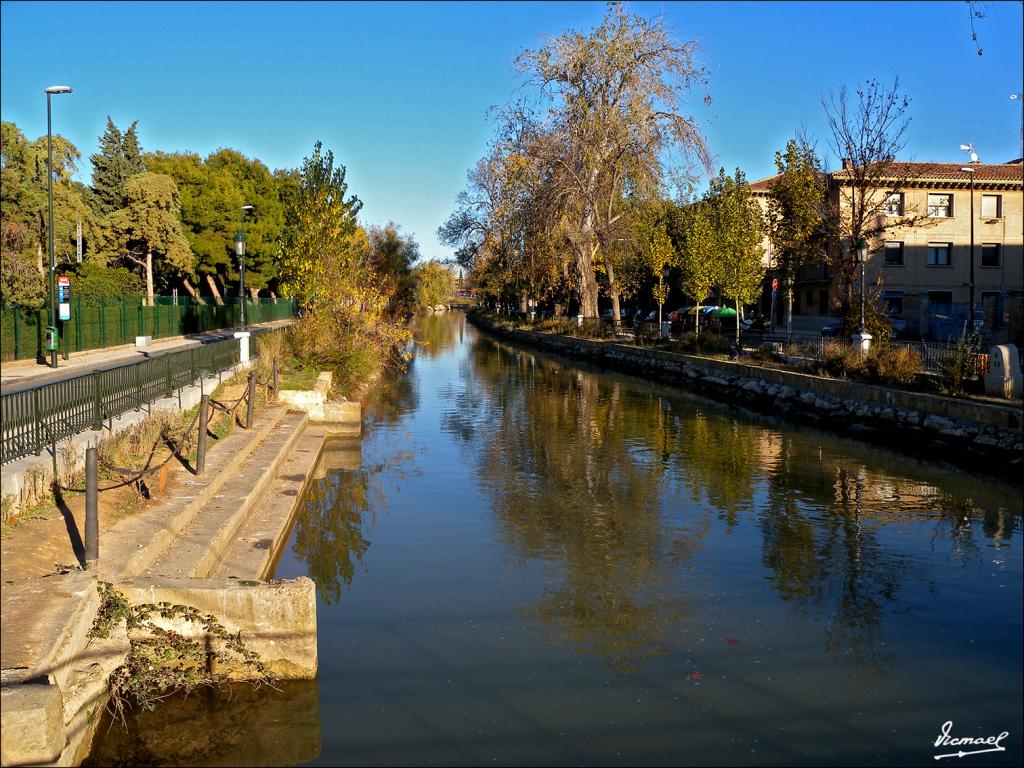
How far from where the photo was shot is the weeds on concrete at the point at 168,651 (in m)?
7.18

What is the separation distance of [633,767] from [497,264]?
5848cm

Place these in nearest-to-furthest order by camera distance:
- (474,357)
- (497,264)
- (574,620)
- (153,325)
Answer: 1. (574,620)
2. (153,325)
3. (474,357)
4. (497,264)

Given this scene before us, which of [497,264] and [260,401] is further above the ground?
[497,264]

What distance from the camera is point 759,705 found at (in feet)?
24.1

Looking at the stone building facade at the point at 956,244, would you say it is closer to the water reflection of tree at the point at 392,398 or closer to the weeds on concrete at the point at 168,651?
the water reflection of tree at the point at 392,398

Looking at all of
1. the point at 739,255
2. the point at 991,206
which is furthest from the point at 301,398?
the point at 991,206

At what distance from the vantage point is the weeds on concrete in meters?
7.18

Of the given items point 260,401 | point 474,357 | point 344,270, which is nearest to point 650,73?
point 474,357

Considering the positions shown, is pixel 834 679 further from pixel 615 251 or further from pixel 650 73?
pixel 615 251

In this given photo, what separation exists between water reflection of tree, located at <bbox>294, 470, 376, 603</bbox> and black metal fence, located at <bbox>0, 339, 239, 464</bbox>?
3107mm

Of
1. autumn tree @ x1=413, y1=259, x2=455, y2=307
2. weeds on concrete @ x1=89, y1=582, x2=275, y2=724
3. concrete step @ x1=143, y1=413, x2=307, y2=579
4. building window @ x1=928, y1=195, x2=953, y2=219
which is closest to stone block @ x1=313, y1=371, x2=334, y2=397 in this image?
Result: concrete step @ x1=143, y1=413, x2=307, y2=579

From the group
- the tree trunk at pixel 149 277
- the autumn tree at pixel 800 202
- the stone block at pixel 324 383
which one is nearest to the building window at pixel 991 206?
the autumn tree at pixel 800 202

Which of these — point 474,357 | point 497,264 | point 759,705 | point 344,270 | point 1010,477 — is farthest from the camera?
point 497,264

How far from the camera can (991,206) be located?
53156mm
